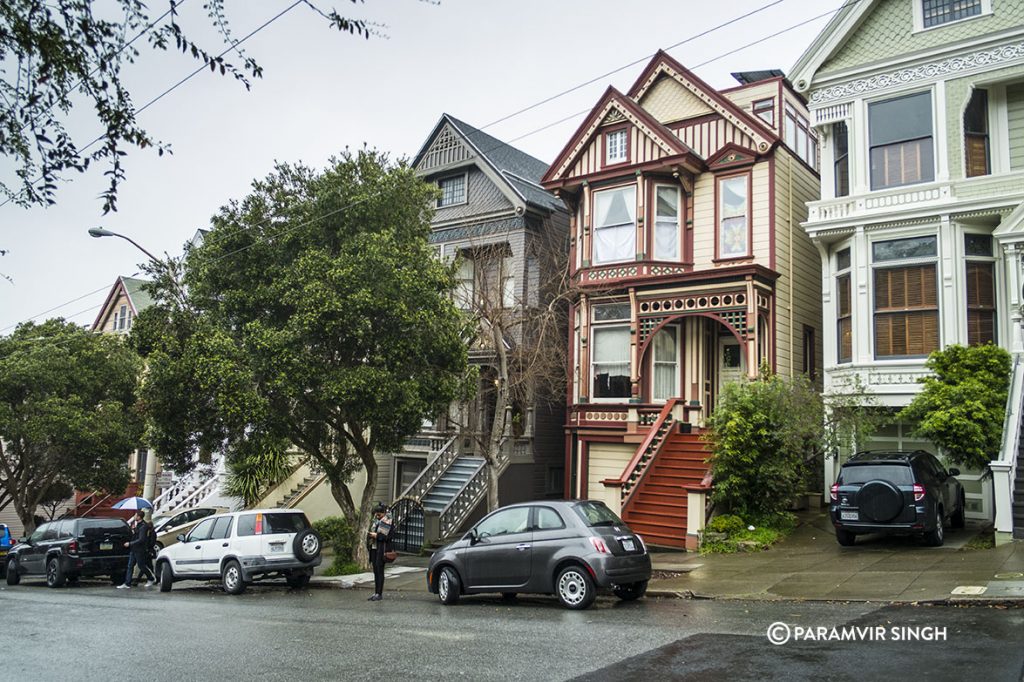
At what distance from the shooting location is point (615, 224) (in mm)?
23922

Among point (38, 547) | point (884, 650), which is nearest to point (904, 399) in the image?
point (884, 650)

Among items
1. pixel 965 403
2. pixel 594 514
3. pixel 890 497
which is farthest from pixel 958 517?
pixel 594 514

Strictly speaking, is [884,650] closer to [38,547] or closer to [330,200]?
[330,200]

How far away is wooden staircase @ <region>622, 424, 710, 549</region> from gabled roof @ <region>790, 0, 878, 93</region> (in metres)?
9.10

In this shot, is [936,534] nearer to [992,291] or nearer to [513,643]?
[992,291]

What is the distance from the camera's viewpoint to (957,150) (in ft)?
62.7

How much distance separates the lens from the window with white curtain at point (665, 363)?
76.5 feet

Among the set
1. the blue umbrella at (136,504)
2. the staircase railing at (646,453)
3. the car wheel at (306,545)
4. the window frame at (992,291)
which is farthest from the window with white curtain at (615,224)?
the blue umbrella at (136,504)

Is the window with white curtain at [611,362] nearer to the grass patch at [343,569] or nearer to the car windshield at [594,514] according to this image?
the grass patch at [343,569]

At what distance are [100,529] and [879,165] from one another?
2058 centimetres

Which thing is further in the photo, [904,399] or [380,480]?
[380,480]

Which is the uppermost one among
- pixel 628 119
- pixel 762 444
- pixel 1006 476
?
pixel 628 119

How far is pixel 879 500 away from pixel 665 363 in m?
9.09

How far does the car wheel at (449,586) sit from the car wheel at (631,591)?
2.51 metres
